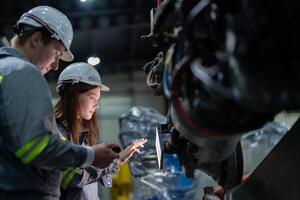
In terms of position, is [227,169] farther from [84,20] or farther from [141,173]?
[84,20]

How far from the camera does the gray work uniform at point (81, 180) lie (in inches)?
91.2

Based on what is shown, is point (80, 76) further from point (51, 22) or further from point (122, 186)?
point (122, 186)

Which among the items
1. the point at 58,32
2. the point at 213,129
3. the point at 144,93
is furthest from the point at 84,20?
the point at 213,129

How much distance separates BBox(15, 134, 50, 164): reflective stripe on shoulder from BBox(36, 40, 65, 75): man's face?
1.40 feet

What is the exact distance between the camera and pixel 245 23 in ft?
3.57

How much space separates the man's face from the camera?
1.91 meters

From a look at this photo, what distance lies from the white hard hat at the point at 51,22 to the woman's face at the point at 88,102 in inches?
22.8

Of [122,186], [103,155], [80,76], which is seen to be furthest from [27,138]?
[122,186]

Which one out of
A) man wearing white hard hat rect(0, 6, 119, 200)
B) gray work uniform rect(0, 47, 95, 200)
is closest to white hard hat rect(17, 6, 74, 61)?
man wearing white hard hat rect(0, 6, 119, 200)

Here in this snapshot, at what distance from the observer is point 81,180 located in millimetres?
2324

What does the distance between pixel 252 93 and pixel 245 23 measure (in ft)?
0.60

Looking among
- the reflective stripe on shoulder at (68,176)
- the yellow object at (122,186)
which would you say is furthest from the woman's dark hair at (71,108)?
the yellow object at (122,186)

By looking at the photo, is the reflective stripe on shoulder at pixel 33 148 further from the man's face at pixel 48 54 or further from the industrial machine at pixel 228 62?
the industrial machine at pixel 228 62

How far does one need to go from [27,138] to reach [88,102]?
100 cm
